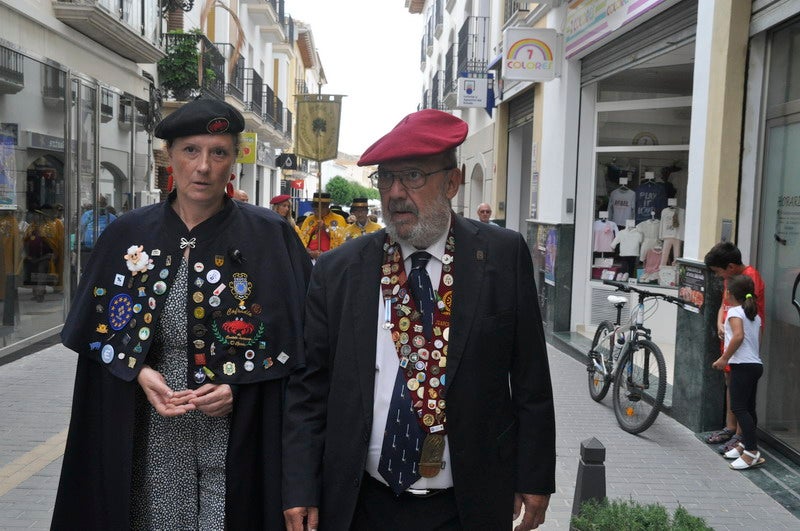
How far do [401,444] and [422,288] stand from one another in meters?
0.48

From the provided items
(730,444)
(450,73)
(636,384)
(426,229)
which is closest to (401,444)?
(426,229)

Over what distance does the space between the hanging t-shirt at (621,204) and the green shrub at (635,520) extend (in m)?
8.52

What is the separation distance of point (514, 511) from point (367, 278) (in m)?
0.87

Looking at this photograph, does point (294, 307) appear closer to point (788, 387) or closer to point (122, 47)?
point (788, 387)

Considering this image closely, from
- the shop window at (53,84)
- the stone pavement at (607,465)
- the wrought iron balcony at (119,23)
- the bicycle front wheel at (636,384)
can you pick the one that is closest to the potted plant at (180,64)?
the wrought iron balcony at (119,23)

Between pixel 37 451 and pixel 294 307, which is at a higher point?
pixel 294 307

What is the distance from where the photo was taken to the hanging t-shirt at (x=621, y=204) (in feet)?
38.5

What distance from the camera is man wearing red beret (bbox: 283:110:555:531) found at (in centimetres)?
257

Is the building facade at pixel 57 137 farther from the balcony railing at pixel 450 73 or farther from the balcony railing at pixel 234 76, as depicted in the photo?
the balcony railing at pixel 234 76

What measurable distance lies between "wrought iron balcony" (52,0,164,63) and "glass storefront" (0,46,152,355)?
2.47ft

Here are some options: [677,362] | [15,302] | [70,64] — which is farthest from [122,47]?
[677,362]

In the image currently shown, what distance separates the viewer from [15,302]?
10812mm

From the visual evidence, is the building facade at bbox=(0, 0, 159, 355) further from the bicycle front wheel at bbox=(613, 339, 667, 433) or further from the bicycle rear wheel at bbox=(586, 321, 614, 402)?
the bicycle front wheel at bbox=(613, 339, 667, 433)

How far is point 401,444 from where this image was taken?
2.57 metres
